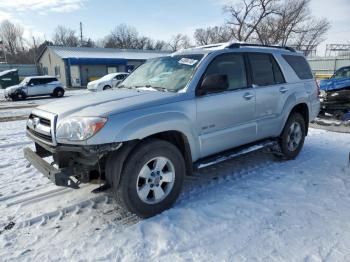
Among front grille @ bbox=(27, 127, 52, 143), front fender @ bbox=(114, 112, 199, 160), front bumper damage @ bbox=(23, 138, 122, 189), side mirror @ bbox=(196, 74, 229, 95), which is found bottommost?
front bumper damage @ bbox=(23, 138, 122, 189)

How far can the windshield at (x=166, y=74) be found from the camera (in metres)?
4.10

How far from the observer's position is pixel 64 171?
329cm

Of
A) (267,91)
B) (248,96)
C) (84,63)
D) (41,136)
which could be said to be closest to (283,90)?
(267,91)

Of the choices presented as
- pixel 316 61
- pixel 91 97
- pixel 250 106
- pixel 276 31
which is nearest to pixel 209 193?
pixel 250 106

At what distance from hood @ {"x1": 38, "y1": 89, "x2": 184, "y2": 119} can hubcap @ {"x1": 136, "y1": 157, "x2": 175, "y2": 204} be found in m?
0.66

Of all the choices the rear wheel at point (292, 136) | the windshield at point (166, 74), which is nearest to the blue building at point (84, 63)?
the rear wheel at point (292, 136)

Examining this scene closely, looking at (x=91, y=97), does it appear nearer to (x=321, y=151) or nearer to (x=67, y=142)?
(x=67, y=142)

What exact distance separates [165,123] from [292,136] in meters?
3.16

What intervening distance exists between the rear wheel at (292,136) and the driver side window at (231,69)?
1.47 m

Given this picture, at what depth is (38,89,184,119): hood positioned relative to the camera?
3.36 m

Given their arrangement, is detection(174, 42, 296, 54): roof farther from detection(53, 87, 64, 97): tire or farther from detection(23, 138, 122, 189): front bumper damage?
detection(53, 87, 64, 97): tire

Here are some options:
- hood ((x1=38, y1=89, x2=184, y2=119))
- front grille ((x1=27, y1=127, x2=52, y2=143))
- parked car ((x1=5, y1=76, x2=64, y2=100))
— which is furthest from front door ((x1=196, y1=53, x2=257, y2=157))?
parked car ((x1=5, y1=76, x2=64, y2=100))

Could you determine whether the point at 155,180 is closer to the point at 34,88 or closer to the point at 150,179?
the point at 150,179

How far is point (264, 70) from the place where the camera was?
16.6 ft
